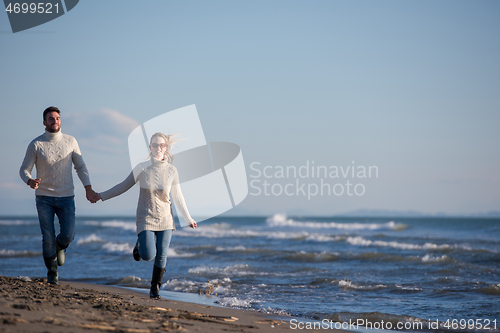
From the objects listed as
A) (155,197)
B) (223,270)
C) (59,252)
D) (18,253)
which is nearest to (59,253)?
(59,252)

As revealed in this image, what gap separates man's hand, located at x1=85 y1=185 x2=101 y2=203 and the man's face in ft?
2.49

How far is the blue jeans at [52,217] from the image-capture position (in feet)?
15.4

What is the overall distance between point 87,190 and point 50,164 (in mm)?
507

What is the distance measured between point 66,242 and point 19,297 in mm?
1320

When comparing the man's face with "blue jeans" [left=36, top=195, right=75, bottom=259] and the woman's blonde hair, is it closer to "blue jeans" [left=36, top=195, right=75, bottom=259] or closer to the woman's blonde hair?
"blue jeans" [left=36, top=195, right=75, bottom=259]

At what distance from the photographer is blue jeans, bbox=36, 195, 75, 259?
4.70m

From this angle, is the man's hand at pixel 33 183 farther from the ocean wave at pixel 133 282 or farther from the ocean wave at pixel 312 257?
the ocean wave at pixel 312 257

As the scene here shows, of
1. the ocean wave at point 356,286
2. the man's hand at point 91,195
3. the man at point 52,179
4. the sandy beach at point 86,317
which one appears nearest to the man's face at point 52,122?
the man at point 52,179

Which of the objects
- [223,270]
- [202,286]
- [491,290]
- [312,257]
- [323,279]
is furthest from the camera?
[312,257]

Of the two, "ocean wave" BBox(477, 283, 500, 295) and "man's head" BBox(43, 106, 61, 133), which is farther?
"ocean wave" BBox(477, 283, 500, 295)

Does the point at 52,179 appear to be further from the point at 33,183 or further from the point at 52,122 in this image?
the point at 52,122

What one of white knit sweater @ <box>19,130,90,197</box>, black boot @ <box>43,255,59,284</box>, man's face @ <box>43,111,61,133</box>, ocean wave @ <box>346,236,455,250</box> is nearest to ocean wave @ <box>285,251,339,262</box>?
ocean wave @ <box>346,236,455,250</box>

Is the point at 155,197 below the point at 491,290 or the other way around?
the other way around

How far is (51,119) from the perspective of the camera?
188 inches
